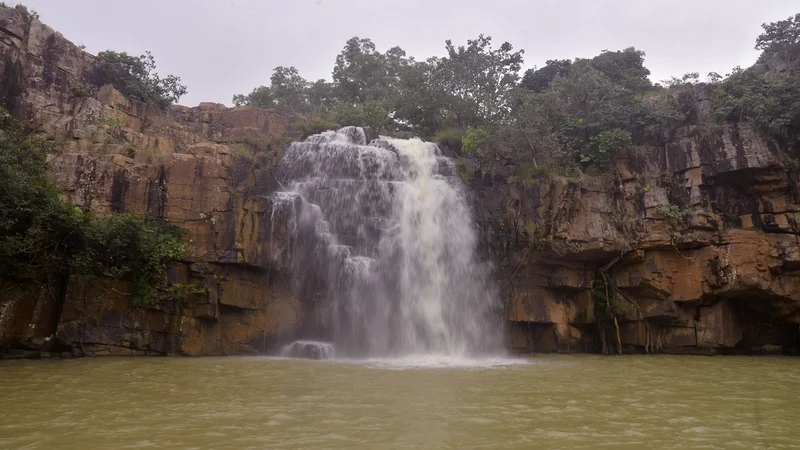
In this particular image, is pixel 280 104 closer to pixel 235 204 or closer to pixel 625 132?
pixel 235 204

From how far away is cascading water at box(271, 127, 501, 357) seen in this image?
52.4 feet

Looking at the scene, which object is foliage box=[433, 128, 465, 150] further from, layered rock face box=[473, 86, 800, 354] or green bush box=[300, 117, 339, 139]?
green bush box=[300, 117, 339, 139]

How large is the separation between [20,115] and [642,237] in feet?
71.2

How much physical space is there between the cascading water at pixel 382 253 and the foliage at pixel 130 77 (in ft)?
22.8

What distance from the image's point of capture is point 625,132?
19109mm

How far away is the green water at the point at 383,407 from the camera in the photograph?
535 cm

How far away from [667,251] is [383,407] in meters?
14.2

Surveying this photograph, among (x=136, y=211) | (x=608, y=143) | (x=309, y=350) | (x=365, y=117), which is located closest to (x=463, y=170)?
(x=608, y=143)

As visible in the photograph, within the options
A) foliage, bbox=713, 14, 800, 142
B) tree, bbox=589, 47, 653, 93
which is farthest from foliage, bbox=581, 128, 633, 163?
tree, bbox=589, 47, 653, 93

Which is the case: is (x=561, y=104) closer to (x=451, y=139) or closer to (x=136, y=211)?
(x=451, y=139)

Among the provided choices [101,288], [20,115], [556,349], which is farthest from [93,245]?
[556,349]

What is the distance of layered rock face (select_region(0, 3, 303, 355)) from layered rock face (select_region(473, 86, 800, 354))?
8.41 metres

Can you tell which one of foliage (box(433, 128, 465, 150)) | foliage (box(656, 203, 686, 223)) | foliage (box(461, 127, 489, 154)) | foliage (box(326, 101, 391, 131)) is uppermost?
foliage (box(326, 101, 391, 131))

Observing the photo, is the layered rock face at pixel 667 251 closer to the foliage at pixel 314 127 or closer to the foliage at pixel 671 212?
the foliage at pixel 671 212
